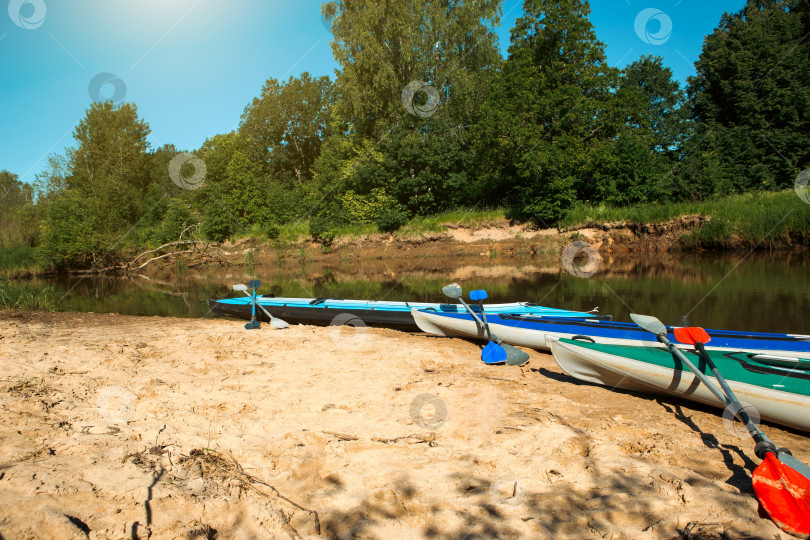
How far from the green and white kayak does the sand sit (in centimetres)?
20

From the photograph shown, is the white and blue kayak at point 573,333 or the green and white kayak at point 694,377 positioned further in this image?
the white and blue kayak at point 573,333

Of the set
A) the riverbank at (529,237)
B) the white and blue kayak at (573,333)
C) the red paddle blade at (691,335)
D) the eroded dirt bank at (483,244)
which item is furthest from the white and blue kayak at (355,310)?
the eroded dirt bank at (483,244)

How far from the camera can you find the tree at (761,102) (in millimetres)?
27484

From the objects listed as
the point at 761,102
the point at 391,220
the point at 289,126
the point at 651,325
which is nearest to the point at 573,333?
the point at 651,325

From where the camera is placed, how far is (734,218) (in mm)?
20062

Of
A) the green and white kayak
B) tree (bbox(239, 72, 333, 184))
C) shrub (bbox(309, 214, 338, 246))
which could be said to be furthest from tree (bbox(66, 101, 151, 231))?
the green and white kayak

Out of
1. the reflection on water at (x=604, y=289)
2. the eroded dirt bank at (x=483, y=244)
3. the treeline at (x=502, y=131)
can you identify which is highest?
the treeline at (x=502, y=131)

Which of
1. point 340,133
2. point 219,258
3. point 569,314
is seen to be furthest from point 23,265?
point 569,314

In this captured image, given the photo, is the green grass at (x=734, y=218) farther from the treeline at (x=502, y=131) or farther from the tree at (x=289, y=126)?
the tree at (x=289, y=126)

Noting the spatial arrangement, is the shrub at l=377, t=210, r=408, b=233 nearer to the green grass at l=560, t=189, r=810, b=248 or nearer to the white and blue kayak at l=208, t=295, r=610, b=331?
the green grass at l=560, t=189, r=810, b=248

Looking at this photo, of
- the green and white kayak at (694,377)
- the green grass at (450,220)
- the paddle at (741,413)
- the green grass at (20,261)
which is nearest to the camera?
the paddle at (741,413)

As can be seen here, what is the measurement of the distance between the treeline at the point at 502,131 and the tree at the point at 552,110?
0.27 feet

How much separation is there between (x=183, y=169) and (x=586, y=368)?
48.3 meters

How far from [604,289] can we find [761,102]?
84.8ft
